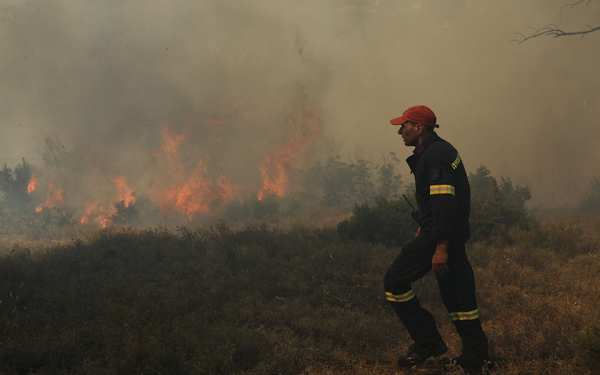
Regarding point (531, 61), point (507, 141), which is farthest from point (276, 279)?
point (531, 61)

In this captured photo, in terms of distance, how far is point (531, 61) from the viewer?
123 feet

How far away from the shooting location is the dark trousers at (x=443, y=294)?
3.46m

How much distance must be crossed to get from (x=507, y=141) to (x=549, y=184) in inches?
345

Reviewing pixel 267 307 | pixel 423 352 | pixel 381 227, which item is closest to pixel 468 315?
pixel 423 352

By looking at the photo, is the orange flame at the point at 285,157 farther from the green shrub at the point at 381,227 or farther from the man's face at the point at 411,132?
the man's face at the point at 411,132

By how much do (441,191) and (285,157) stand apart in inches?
872

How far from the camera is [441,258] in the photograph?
326 cm

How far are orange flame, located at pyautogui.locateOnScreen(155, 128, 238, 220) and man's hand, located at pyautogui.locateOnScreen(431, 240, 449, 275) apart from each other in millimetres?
18876

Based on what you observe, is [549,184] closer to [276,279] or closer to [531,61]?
[531,61]

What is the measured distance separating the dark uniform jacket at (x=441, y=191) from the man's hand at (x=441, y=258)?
0.09m

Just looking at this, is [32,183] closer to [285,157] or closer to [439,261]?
[285,157]

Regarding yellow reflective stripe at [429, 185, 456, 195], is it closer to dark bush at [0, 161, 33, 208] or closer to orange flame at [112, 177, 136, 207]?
orange flame at [112, 177, 136, 207]

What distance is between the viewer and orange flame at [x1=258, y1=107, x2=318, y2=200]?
24.6 m

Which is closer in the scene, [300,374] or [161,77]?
[300,374]
